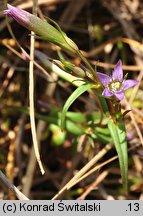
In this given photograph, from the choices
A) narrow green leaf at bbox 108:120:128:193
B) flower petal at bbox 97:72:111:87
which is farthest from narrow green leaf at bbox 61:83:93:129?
narrow green leaf at bbox 108:120:128:193

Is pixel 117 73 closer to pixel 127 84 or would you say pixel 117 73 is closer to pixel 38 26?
pixel 127 84

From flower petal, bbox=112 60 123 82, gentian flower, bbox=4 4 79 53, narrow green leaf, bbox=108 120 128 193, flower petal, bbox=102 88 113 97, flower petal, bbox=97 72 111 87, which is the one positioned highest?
gentian flower, bbox=4 4 79 53

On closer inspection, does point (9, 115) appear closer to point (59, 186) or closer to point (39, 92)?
point (39, 92)

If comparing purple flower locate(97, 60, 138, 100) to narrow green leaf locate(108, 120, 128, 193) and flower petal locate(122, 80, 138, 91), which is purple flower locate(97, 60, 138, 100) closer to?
flower petal locate(122, 80, 138, 91)

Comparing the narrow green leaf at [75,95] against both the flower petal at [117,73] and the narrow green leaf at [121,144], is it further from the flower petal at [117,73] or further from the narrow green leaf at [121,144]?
the narrow green leaf at [121,144]

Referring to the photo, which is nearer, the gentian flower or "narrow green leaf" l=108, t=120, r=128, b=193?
the gentian flower

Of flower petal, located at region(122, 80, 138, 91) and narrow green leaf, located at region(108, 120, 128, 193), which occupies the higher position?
flower petal, located at region(122, 80, 138, 91)
